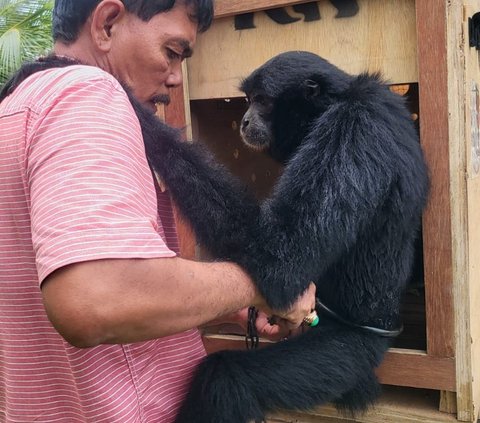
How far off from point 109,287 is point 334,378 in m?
1.12

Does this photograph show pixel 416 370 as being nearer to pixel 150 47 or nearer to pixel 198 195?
pixel 198 195

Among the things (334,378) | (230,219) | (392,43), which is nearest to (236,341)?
(334,378)

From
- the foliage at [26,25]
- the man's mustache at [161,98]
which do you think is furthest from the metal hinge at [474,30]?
the foliage at [26,25]

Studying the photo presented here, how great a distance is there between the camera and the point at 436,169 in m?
1.77

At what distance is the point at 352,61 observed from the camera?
2035 millimetres

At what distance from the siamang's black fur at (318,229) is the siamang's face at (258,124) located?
205mm

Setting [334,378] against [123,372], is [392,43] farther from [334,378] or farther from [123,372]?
[123,372]

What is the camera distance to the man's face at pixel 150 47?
1281 mm

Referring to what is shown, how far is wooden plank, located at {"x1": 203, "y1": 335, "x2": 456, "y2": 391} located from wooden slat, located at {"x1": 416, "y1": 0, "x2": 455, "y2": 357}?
39mm

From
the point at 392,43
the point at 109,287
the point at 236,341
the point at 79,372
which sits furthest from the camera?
the point at 236,341

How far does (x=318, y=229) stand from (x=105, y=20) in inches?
30.0

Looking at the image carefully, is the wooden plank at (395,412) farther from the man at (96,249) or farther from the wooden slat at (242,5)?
the wooden slat at (242,5)

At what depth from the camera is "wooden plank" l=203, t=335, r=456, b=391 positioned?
1.83 metres

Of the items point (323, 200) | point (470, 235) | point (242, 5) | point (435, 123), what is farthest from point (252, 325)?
point (242, 5)
